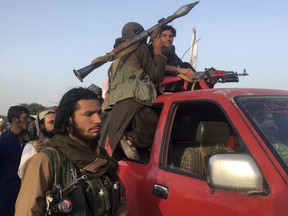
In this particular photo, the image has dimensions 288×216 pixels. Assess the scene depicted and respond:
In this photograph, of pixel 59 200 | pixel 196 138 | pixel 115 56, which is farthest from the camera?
pixel 115 56

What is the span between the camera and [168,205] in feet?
8.93

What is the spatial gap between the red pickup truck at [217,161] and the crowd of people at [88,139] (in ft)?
0.86

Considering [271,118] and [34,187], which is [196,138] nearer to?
[271,118]

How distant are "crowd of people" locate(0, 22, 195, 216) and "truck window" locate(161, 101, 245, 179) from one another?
0.29 meters

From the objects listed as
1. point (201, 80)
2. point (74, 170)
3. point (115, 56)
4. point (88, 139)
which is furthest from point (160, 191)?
point (115, 56)

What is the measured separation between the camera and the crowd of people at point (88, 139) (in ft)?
6.60

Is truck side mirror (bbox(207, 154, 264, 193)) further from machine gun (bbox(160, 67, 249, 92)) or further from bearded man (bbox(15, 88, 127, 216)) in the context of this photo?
machine gun (bbox(160, 67, 249, 92))

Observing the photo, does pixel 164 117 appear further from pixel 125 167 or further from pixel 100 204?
pixel 100 204

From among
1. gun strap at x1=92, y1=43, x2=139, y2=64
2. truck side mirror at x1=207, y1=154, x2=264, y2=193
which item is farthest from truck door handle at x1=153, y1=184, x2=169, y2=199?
gun strap at x1=92, y1=43, x2=139, y2=64

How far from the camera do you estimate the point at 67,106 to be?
92.0 inches

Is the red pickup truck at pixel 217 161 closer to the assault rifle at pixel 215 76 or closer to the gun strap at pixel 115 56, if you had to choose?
the assault rifle at pixel 215 76

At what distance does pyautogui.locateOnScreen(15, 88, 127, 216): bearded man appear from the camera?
1966 millimetres

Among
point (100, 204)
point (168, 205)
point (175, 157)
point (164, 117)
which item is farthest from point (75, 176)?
point (175, 157)

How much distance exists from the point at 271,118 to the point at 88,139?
1172 mm
